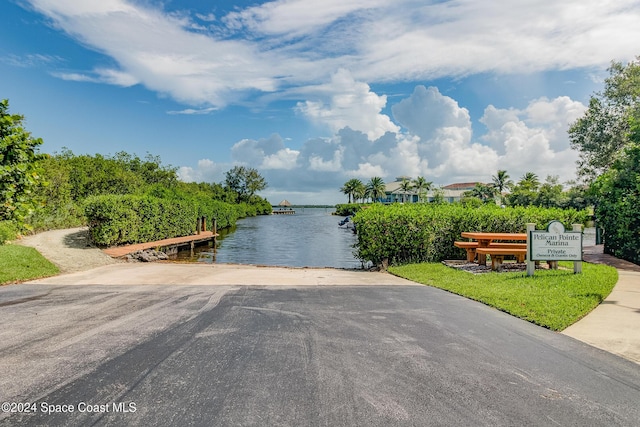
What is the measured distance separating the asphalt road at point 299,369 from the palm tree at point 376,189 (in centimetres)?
11830

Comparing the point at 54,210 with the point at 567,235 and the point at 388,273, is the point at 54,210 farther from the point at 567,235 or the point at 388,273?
the point at 567,235

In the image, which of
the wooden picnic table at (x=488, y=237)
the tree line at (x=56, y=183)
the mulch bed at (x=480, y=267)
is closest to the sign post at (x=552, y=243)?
the mulch bed at (x=480, y=267)

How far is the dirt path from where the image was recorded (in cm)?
1429

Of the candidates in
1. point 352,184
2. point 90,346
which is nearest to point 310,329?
point 90,346

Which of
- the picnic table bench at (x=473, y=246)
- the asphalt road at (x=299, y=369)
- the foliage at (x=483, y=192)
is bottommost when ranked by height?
the asphalt road at (x=299, y=369)

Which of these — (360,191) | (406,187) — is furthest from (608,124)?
(360,191)

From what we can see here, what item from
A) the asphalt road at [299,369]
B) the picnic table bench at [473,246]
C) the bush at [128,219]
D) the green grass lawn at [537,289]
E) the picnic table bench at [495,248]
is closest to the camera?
the asphalt road at [299,369]

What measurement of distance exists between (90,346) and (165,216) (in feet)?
74.6

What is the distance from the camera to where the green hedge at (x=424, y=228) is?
14367 mm

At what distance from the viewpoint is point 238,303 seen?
317 inches

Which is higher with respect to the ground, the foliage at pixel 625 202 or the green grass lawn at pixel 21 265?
the foliage at pixel 625 202

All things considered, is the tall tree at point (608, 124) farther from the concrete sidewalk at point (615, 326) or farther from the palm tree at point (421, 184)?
the palm tree at point (421, 184)

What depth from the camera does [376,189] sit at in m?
125

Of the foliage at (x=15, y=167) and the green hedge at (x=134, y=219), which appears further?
the green hedge at (x=134, y=219)
